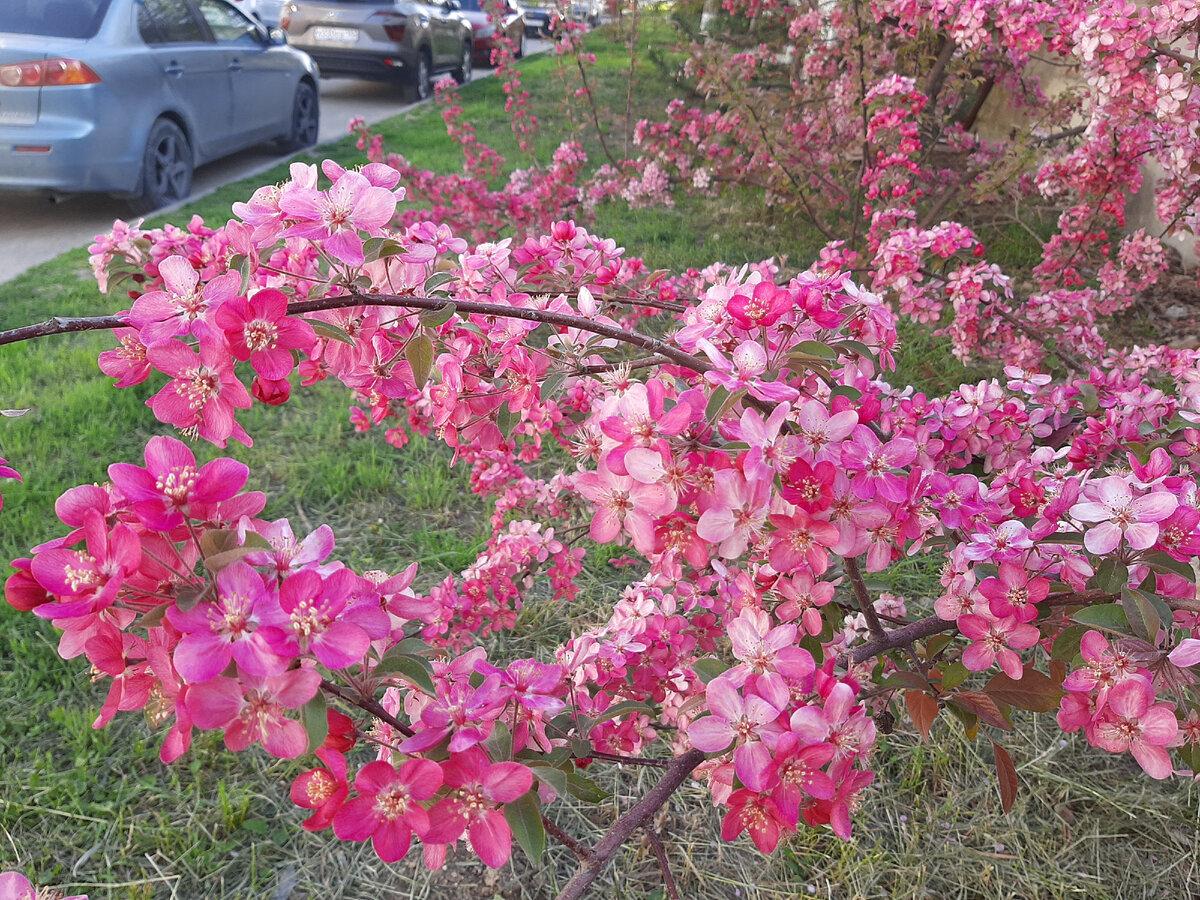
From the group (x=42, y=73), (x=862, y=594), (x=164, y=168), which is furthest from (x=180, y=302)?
(x=164, y=168)

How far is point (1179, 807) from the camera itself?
1772 mm

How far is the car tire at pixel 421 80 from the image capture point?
30.9 ft

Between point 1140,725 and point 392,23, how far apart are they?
9.88 meters

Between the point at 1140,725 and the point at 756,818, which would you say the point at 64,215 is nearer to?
the point at 756,818

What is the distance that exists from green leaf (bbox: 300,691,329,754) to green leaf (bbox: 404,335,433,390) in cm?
41

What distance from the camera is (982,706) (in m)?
0.98

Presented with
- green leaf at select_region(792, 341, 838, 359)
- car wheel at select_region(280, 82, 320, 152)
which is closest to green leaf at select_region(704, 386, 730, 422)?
green leaf at select_region(792, 341, 838, 359)

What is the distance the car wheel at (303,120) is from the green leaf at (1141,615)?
730 cm

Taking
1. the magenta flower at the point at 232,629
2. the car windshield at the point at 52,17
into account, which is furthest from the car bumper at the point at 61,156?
the magenta flower at the point at 232,629

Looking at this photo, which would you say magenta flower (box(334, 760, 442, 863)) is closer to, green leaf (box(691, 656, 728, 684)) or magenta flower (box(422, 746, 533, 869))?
magenta flower (box(422, 746, 533, 869))

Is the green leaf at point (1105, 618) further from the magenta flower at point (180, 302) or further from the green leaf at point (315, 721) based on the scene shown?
the magenta flower at point (180, 302)

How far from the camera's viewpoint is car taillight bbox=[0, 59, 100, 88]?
13.8ft

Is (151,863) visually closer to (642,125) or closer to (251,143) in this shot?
(642,125)

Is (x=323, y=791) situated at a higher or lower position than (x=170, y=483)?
lower
